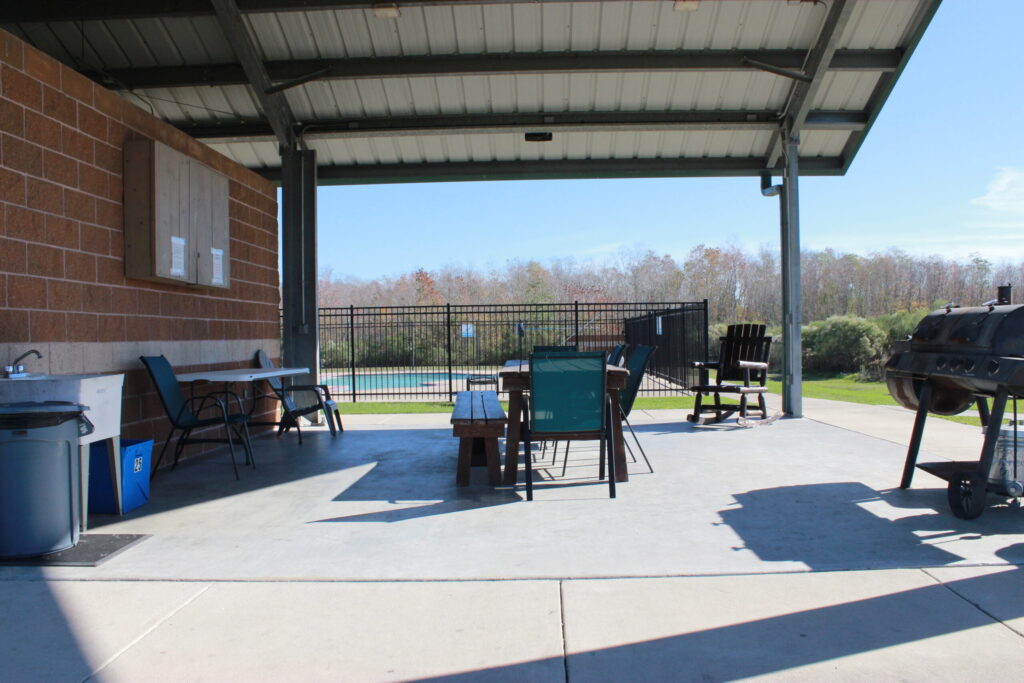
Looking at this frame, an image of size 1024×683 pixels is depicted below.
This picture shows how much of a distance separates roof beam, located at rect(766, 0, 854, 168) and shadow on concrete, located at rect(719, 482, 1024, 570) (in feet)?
15.6

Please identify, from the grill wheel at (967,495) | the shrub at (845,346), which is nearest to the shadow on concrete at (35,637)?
the grill wheel at (967,495)

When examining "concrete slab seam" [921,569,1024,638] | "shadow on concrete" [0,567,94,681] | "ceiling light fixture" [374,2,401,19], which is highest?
"ceiling light fixture" [374,2,401,19]

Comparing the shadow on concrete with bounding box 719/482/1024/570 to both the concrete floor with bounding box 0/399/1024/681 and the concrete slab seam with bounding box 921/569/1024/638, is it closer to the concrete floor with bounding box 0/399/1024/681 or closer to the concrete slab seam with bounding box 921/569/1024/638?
the concrete floor with bounding box 0/399/1024/681

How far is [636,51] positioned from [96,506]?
6.58m

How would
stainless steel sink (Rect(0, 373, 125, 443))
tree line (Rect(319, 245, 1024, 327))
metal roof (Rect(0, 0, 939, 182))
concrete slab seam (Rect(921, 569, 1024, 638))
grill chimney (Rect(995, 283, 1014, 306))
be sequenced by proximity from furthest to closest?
tree line (Rect(319, 245, 1024, 327)) → metal roof (Rect(0, 0, 939, 182)) → grill chimney (Rect(995, 283, 1014, 306)) → stainless steel sink (Rect(0, 373, 125, 443)) → concrete slab seam (Rect(921, 569, 1024, 638))

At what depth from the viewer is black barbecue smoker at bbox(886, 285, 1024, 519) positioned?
3.79 metres

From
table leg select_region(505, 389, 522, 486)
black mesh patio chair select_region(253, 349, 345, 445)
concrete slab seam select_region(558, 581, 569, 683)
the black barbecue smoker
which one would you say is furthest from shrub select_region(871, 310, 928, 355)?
concrete slab seam select_region(558, 581, 569, 683)

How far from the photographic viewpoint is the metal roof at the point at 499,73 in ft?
23.3

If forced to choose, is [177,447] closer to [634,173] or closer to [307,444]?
[307,444]

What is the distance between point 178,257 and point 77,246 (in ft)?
3.44

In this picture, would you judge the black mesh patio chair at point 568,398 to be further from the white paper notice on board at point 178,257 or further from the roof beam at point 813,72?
the roof beam at point 813,72

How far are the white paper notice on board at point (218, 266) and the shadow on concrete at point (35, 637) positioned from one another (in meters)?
3.97

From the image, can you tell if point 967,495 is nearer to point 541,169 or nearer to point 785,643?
point 785,643

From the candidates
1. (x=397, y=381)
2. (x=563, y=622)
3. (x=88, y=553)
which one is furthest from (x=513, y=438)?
(x=397, y=381)
